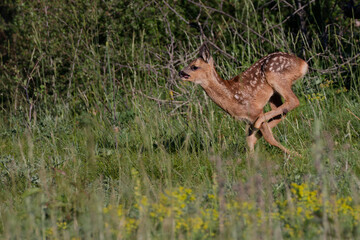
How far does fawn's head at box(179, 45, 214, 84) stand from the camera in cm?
680

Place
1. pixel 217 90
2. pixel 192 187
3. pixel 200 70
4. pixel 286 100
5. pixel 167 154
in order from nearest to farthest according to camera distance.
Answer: pixel 192 187
pixel 167 154
pixel 286 100
pixel 217 90
pixel 200 70

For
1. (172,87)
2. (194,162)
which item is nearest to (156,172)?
(194,162)

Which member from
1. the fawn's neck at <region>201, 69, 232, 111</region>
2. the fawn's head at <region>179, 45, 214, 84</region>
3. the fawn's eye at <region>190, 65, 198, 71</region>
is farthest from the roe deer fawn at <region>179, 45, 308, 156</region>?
the fawn's eye at <region>190, 65, 198, 71</region>

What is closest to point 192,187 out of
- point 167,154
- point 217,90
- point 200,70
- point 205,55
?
point 167,154

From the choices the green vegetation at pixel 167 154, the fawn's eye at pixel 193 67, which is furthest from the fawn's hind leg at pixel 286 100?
the fawn's eye at pixel 193 67

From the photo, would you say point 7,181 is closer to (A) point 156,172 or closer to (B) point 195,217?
(A) point 156,172

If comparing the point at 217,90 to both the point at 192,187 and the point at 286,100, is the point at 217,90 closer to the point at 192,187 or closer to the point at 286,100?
the point at 286,100

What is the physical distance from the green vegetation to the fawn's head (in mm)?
275

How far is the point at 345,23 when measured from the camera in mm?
9500

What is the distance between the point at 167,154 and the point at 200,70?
1513 millimetres

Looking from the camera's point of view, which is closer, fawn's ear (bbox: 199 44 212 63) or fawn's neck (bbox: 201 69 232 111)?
fawn's neck (bbox: 201 69 232 111)

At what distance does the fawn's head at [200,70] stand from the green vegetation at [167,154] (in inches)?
10.8

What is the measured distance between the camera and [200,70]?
684 centimetres

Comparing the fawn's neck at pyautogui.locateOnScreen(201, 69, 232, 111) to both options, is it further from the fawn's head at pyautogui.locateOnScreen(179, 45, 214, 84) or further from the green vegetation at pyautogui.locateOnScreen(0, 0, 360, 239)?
the green vegetation at pyautogui.locateOnScreen(0, 0, 360, 239)
